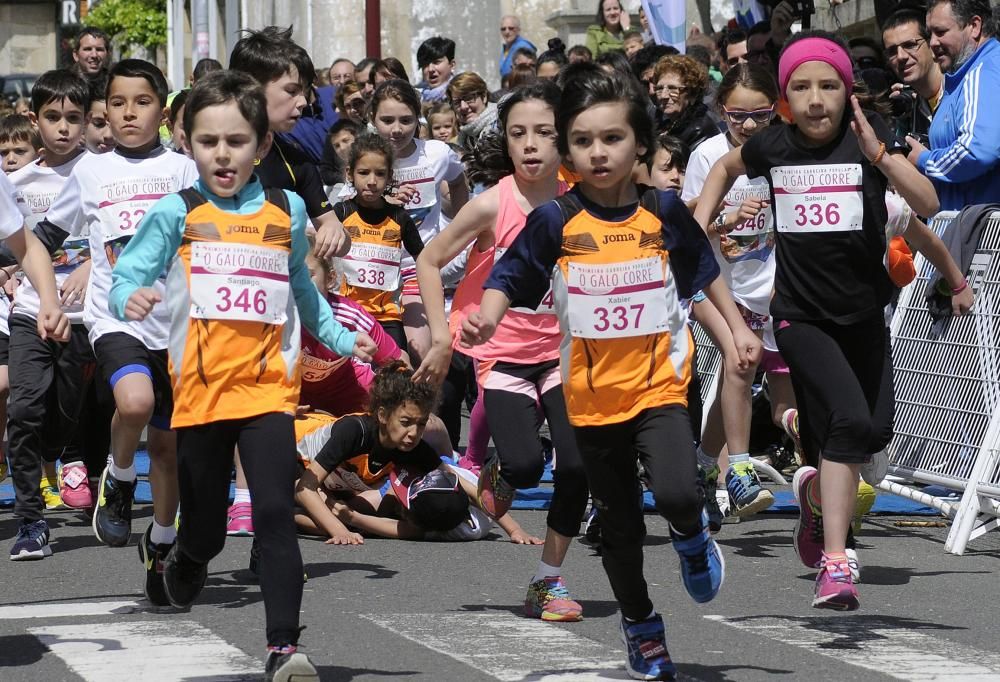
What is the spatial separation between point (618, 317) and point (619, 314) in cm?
1

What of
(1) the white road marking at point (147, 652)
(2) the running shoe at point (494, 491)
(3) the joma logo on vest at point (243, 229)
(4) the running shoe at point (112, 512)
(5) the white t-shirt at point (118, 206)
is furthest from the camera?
(4) the running shoe at point (112, 512)

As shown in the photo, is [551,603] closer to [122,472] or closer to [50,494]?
[122,472]

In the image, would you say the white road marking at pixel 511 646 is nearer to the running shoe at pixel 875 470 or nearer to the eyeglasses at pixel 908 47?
the running shoe at pixel 875 470

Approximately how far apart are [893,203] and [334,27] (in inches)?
998

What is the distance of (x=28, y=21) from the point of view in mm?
77688

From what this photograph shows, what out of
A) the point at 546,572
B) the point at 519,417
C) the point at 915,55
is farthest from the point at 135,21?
the point at 546,572

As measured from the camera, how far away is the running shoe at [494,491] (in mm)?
7965

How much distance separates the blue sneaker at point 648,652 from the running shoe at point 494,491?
2.13 meters

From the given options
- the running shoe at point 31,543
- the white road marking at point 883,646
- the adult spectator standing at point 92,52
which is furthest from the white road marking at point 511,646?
the adult spectator standing at point 92,52

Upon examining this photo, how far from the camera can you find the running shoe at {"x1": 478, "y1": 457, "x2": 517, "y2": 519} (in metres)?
7.96

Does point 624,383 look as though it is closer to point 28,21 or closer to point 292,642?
point 292,642

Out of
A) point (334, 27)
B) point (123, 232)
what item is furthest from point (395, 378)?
point (334, 27)

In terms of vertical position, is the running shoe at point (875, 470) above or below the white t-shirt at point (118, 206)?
below

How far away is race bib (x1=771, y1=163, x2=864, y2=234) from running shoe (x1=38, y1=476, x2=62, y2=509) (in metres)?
4.96
